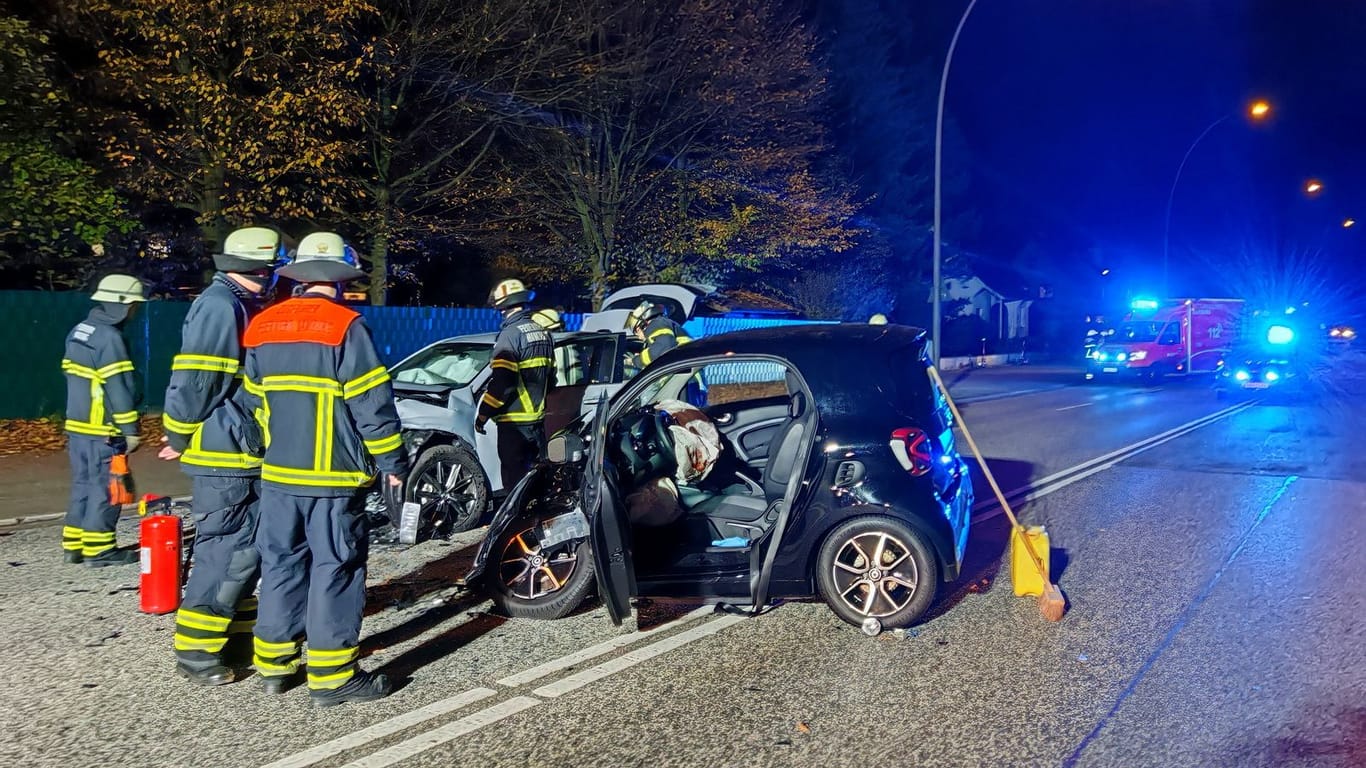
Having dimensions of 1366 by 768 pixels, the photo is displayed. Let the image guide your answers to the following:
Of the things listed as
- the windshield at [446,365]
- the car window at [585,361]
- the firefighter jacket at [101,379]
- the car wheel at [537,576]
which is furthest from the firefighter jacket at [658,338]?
the firefighter jacket at [101,379]

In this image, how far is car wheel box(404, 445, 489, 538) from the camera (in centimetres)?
747

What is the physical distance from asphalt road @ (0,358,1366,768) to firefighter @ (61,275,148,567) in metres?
0.22

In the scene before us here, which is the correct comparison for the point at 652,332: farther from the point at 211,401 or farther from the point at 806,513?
the point at 211,401

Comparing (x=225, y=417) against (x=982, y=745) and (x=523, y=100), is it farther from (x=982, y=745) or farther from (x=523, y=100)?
(x=523, y=100)

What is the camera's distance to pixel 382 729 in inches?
159

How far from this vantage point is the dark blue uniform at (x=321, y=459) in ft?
13.8

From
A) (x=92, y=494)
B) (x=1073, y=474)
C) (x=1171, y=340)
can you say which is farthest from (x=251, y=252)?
(x=1171, y=340)

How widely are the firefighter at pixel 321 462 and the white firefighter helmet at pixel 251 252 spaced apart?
58 centimetres

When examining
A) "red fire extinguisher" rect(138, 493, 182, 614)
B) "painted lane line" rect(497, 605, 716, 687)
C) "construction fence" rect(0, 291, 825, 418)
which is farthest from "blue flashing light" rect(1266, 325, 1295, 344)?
"red fire extinguisher" rect(138, 493, 182, 614)

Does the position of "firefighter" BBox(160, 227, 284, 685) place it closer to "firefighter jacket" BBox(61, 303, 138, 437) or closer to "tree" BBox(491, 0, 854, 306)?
"firefighter jacket" BBox(61, 303, 138, 437)

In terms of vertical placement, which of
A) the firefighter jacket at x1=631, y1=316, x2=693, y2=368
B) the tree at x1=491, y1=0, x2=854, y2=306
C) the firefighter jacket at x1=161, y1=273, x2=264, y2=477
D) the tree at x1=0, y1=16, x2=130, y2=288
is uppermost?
the tree at x1=491, y1=0, x2=854, y2=306

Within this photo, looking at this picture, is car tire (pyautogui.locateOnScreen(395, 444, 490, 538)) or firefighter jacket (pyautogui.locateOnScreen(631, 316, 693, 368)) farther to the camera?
firefighter jacket (pyautogui.locateOnScreen(631, 316, 693, 368))

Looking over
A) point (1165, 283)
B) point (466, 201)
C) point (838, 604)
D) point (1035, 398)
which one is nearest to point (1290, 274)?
point (1165, 283)

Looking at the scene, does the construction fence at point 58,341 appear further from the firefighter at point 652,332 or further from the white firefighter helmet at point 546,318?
the white firefighter helmet at point 546,318
